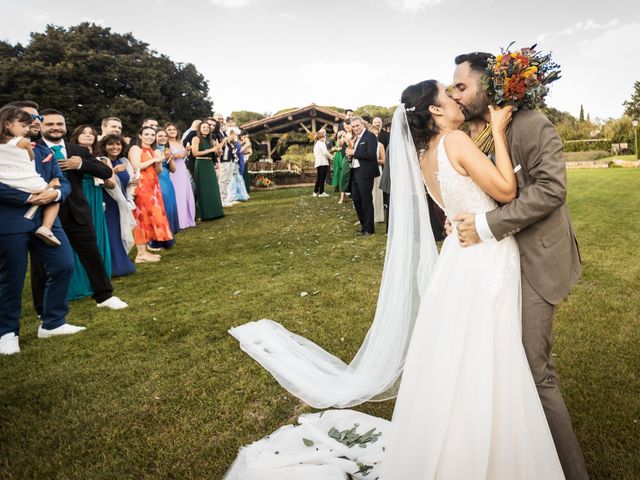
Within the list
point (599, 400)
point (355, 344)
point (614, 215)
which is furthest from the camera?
point (614, 215)

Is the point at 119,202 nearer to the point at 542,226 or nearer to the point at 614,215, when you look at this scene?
the point at 542,226

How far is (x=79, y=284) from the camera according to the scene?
654 centimetres

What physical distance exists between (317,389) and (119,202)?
207 inches

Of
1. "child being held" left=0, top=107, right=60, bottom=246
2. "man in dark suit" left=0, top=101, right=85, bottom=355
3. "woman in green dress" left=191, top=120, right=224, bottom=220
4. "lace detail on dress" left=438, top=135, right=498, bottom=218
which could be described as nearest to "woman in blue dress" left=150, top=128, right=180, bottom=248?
"woman in green dress" left=191, top=120, right=224, bottom=220

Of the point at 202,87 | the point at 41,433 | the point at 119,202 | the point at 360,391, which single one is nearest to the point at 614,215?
the point at 360,391

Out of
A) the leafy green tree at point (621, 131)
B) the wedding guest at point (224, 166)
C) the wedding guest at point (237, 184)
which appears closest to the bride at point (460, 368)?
the wedding guest at point (224, 166)

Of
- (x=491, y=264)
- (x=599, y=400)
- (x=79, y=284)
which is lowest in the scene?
(x=599, y=400)

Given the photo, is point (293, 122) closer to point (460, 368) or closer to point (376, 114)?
point (376, 114)

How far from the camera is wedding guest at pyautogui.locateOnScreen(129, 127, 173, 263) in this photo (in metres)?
8.71

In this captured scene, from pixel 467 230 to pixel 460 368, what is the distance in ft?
2.22

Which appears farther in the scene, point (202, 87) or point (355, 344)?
point (202, 87)

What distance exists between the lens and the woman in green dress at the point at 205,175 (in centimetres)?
1266

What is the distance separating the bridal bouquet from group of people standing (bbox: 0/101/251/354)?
447cm

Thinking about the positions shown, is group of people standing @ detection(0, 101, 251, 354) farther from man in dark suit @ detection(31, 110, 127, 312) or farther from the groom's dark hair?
the groom's dark hair
